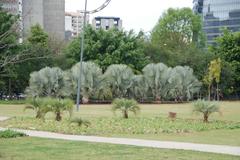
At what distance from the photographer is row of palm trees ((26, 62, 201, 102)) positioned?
46469mm

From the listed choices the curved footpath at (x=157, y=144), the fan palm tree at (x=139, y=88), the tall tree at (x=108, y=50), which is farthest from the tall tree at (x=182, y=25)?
the curved footpath at (x=157, y=144)

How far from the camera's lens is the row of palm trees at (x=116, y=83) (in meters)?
46.5

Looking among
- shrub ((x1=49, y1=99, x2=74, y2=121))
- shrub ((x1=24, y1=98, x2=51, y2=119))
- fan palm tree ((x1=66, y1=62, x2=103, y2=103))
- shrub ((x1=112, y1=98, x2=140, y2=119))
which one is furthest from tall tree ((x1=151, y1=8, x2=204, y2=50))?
shrub ((x1=49, y1=99, x2=74, y2=121))

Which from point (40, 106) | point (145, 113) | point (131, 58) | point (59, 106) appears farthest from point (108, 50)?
point (59, 106)

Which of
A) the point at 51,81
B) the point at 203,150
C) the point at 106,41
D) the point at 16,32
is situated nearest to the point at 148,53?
the point at 106,41

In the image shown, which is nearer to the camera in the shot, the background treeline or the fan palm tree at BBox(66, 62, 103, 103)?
the fan palm tree at BBox(66, 62, 103, 103)

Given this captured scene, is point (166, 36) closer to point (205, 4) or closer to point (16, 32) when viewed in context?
point (205, 4)

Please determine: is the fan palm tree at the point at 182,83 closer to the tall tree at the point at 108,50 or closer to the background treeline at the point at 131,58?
the background treeline at the point at 131,58

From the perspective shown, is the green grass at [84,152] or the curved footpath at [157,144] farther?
the curved footpath at [157,144]

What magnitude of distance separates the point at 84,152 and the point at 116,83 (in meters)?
35.5

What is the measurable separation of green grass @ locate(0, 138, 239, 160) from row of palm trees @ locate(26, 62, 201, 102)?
31.3 meters

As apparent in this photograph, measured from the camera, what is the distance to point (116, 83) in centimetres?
4862

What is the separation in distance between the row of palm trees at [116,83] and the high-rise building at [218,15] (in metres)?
66.5

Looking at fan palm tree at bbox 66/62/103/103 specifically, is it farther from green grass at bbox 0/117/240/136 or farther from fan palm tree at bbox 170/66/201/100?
green grass at bbox 0/117/240/136
